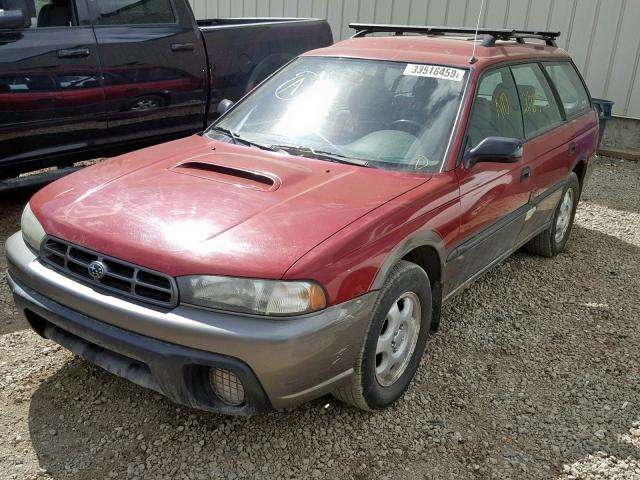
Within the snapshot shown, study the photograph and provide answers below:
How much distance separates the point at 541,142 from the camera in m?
4.02

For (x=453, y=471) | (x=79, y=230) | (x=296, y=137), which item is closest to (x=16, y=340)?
(x=79, y=230)

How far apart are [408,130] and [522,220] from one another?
1.19 metres

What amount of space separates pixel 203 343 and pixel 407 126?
1.64 meters

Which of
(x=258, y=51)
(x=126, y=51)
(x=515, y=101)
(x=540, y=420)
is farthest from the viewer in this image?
(x=258, y=51)

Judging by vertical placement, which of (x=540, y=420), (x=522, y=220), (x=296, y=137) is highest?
(x=296, y=137)

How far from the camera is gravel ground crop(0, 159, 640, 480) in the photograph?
8.43 feet

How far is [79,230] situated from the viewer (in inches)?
99.7

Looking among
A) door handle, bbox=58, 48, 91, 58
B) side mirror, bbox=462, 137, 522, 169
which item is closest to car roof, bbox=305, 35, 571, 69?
side mirror, bbox=462, 137, 522, 169

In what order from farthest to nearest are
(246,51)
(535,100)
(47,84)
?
(246,51), (47,84), (535,100)

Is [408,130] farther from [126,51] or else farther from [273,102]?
[126,51]

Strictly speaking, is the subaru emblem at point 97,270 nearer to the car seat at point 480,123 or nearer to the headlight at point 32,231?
the headlight at point 32,231

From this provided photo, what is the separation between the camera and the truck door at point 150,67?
507cm

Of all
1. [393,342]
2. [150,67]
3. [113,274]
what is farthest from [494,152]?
[150,67]

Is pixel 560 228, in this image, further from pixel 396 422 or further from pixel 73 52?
pixel 73 52
